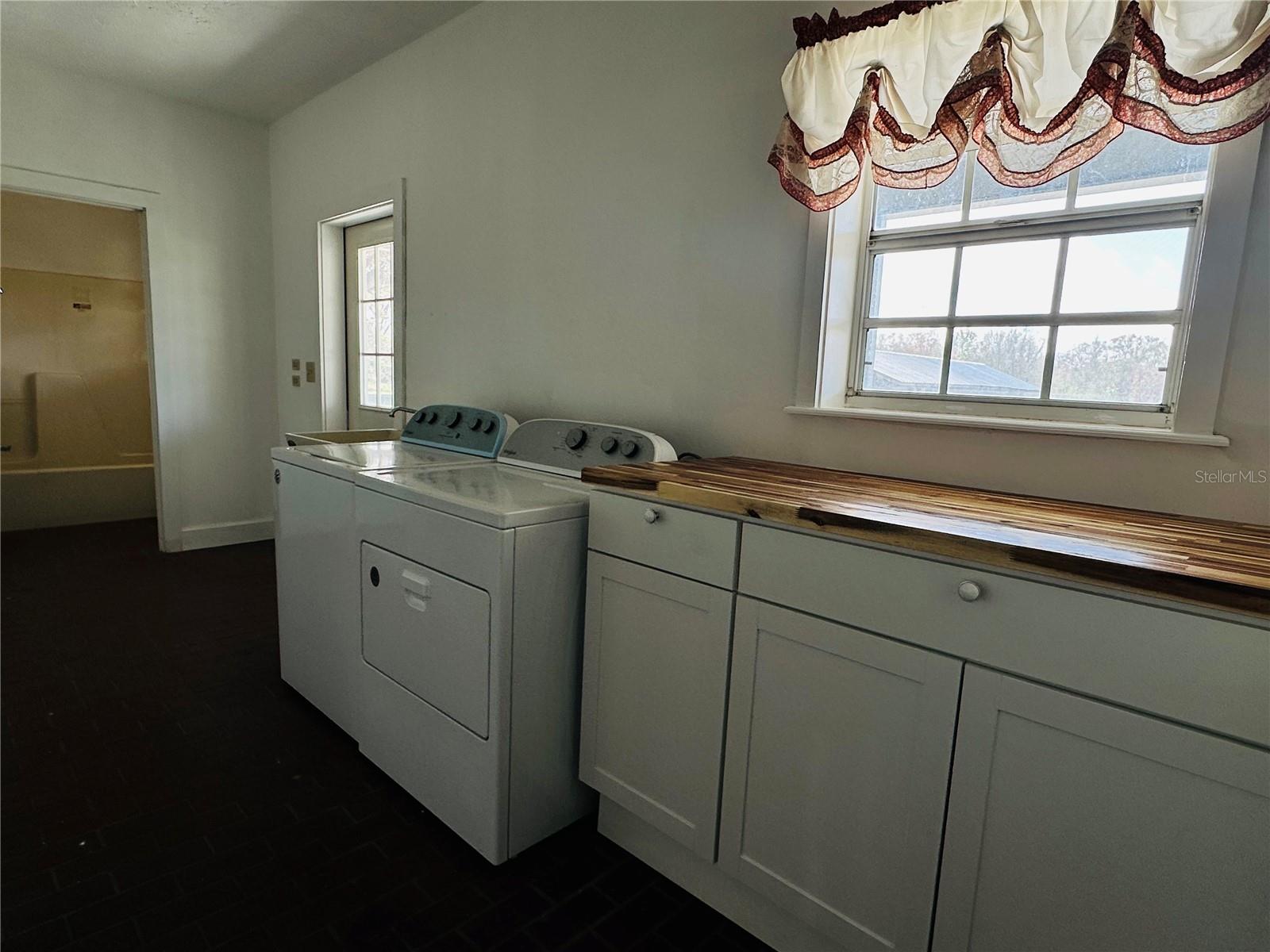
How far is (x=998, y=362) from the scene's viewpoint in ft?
5.32

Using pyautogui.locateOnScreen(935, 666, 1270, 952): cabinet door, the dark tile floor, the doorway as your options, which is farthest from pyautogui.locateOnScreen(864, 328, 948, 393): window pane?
the doorway

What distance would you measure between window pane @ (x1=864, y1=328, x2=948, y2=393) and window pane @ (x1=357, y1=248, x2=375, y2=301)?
9.75 feet

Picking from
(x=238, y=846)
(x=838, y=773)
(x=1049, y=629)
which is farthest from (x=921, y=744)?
(x=238, y=846)

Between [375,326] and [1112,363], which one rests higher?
[375,326]

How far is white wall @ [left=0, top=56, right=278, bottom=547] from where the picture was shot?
3.60m

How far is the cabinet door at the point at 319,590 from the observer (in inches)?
77.6

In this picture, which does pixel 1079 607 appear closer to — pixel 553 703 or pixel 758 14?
pixel 553 703

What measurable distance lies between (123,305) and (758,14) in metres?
5.31

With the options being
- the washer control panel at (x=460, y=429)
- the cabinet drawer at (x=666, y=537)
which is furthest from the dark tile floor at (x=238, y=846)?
the washer control panel at (x=460, y=429)

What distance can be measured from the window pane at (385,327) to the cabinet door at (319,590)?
158cm

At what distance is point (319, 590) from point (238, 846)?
0.75 m

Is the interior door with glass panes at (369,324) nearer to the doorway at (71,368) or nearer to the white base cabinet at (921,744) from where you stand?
the doorway at (71,368)

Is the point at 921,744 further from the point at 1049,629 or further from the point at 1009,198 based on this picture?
the point at 1009,198

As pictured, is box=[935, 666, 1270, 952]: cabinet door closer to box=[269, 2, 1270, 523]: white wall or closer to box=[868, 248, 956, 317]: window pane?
box=[269, 2, 1270, 523]: white wall
